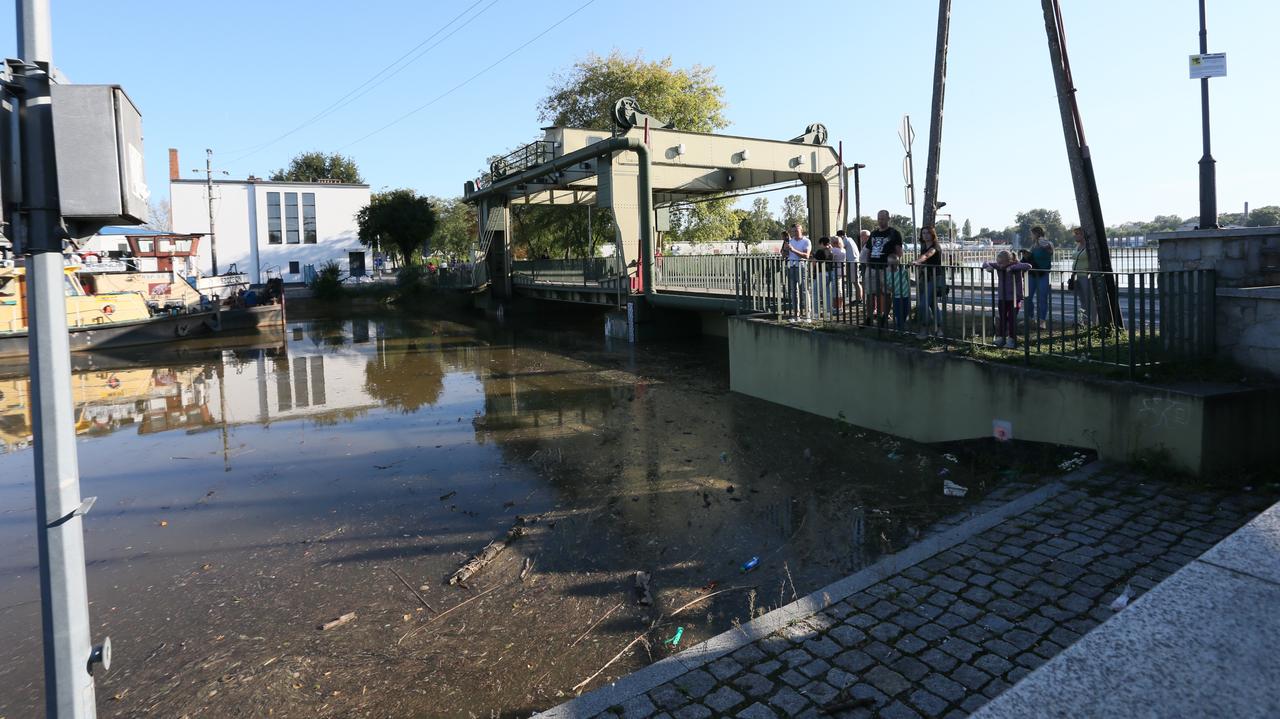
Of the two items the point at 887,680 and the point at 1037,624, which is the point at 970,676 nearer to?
the point at 887,680

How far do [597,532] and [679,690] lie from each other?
291 centimetres

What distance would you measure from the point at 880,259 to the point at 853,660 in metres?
7.55

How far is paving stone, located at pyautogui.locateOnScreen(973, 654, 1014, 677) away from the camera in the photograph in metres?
3.45

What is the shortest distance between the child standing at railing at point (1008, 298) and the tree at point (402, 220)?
4705 cm

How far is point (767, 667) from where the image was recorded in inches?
140

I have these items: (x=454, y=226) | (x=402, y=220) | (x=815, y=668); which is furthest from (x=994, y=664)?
(x=454, y=226)

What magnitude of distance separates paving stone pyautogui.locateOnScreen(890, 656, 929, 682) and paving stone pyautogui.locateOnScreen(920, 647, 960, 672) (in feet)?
0.14

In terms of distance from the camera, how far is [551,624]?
465 cm

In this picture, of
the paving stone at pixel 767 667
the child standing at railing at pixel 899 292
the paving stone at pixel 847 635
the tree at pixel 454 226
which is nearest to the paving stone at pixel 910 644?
the paving stone at pixel 847 635

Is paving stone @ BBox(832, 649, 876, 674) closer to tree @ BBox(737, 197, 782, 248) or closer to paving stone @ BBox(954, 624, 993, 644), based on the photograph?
paving stone @ BBox(954, 624, 993, 644)

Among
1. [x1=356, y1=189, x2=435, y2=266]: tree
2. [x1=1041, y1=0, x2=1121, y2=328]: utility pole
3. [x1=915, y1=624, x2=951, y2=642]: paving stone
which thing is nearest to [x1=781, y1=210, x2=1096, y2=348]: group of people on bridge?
[x1=1041, y1=0, x2=1121, y2=328]: utility pole

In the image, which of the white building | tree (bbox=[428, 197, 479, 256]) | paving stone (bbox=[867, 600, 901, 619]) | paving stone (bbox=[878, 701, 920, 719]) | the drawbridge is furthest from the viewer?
tree (bbox=[428, 197, 479, 256])

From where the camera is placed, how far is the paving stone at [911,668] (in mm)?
3449

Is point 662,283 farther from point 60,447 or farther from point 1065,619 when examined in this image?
point 60,447
